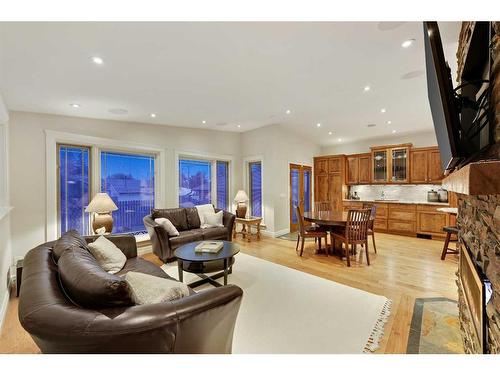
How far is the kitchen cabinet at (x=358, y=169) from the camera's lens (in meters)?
6.54

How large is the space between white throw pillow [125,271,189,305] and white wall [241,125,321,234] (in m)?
4.30

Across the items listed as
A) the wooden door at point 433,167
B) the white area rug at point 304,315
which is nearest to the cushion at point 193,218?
the white area rug at point 304,315

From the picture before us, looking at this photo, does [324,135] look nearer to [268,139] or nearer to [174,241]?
[268,139]

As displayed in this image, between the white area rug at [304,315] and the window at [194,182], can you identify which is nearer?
the white area rug at [304,315]

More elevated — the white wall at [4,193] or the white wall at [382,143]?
the white wall at [382,143]

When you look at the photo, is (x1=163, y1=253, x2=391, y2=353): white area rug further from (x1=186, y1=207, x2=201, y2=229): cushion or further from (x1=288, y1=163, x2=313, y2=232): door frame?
(x1=288, y1=163, x2=313, y2=232): door frame

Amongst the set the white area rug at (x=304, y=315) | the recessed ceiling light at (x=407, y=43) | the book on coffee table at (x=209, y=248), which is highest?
the recessed ceiling light at (x=407, y=43)

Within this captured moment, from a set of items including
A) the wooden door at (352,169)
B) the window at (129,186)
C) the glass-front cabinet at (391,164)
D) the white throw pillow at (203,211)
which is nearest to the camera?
the window at (129,186)

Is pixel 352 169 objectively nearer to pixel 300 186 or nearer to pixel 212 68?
pixel 300 186

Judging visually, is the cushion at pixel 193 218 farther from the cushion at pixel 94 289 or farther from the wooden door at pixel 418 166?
the wooden door at pixel 418 166

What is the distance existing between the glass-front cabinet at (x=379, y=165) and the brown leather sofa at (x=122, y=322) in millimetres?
6137

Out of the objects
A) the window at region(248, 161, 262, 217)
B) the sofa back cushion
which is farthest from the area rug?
the window at region(248, 161, 262, 217)

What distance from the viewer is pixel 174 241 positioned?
3.67 meters
